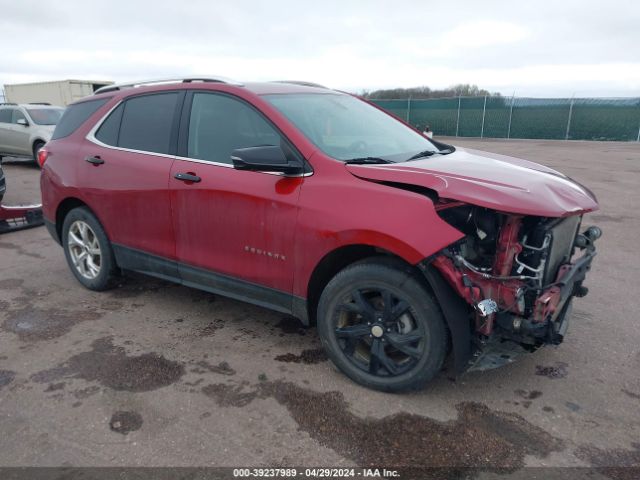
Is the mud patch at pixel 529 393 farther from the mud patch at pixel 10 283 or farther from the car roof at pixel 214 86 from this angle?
the mud patch at pixel 10 283

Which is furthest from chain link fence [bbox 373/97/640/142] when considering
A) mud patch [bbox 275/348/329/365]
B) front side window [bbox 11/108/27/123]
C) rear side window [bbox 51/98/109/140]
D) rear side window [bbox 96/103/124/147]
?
mud patch [bbox 275/348/329/365]

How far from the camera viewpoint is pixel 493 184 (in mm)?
2725

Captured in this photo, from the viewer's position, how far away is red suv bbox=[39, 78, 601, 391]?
8.83ft

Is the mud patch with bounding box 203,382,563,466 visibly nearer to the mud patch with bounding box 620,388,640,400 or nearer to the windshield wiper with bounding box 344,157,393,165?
the mud patch with bounding box 620,388,640,400

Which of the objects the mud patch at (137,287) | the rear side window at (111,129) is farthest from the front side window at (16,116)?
the rear side window at (111,129)

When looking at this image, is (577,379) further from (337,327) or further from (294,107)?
(294,107)

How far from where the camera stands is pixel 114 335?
12.5 ft

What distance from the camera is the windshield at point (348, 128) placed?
131 inches

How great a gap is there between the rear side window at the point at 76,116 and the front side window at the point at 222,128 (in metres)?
1.26

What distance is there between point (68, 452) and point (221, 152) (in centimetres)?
203

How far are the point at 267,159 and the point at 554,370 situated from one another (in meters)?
2.30

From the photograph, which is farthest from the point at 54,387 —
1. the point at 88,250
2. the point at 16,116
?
the point at 16,116

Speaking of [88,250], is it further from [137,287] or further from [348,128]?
[348,128]

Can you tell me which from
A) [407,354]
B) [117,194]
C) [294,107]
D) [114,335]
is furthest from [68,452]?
[294,107]
